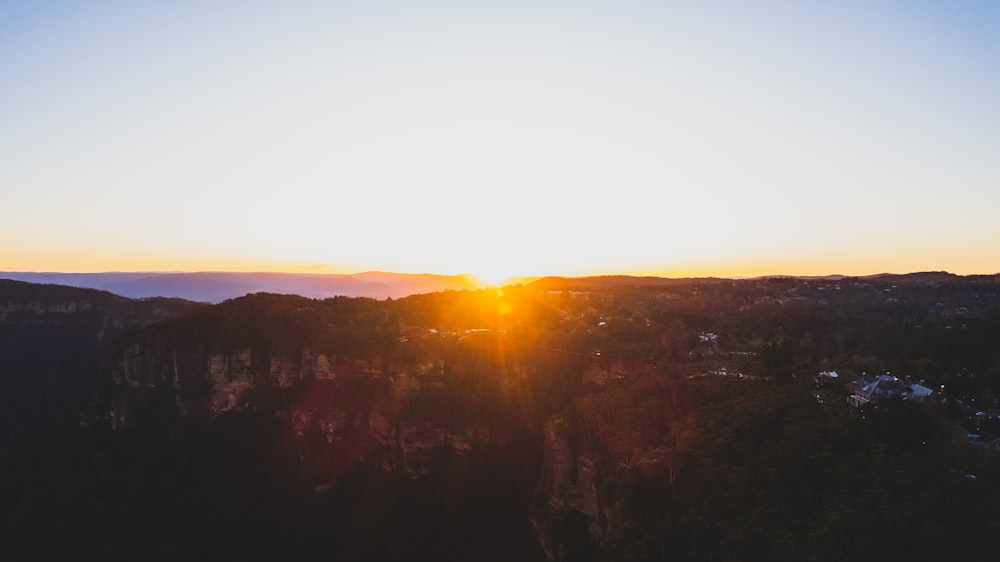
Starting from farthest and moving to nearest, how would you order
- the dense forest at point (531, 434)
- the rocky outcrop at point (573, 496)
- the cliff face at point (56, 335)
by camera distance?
the cliff face at point (56, 335) < the rocky outcrop at point (573, 496) < the dense forest at point (531, 434)

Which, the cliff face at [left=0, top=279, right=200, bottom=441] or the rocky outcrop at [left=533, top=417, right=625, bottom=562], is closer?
the rocky outcrop at [left=533, top=417, right=625, bottom=562]

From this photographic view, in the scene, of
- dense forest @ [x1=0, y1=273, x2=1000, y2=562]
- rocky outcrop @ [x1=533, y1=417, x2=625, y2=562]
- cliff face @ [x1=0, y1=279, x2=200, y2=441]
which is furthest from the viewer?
cliff face @ [x1=0, y1=279, x2=200, y2=441]

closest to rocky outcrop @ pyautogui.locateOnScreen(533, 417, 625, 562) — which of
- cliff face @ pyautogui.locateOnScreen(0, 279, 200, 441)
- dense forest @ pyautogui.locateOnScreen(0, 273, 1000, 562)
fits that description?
dense forest @ pyautogui.locateOnScreen(0, 273, 1000, 562)

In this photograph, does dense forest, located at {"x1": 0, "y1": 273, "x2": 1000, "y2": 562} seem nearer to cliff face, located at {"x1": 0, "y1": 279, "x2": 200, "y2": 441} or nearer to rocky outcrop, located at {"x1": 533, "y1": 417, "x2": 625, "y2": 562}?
rocky outcrop, located at {"x1": 533, "y1": 417, "x2": 625, "y2": 562}

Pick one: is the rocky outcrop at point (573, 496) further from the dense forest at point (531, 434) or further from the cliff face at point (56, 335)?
the cliff face at point (56, 335)

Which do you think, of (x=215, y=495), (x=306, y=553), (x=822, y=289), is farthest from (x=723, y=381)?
(x=822, y=289)

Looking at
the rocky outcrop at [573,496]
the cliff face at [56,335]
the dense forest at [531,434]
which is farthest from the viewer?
the cliff face at [56,335]

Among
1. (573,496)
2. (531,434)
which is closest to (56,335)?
(531,434)

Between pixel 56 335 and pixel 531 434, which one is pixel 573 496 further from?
pixel 56 335

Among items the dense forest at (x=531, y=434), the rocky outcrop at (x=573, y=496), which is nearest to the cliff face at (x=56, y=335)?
the dense forest at (x=531, y=434)
